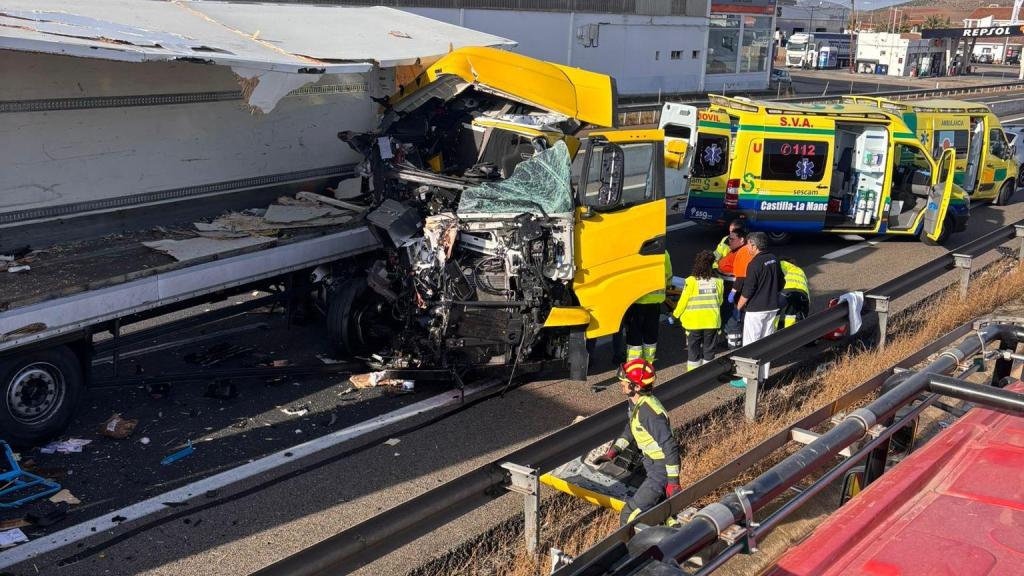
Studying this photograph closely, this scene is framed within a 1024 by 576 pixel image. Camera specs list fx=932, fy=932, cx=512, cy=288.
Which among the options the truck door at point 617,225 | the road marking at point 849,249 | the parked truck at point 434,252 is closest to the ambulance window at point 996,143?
the road marking at point 849,249

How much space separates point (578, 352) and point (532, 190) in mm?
1543

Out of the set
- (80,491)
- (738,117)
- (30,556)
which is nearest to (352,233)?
(80,491)

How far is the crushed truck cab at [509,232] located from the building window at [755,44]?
41.7 metres

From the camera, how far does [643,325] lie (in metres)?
9.21

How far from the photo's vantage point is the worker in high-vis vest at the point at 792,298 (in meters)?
9.47

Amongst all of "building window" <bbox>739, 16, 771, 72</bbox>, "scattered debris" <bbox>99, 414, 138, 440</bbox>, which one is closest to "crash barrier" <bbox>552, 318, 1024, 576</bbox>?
"scattered debris" <bbox>99, 414, 138, 440</bbox>

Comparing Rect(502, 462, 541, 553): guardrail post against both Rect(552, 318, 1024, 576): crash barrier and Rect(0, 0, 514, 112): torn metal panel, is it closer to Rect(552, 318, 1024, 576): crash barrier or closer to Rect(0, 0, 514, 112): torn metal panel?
Rect(552, 318, 1024, 576): crash barrier

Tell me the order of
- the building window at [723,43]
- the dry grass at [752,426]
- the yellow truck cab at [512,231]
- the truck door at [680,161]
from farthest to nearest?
the building window at [723,43] → the truck door at [680,161] → the yellow truck cab at [512,231] → the dry grass at [752,426]

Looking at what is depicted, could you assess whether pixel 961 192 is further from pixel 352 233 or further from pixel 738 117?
pixel 352 233

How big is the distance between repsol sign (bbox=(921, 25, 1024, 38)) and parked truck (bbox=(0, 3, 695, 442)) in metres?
61.9

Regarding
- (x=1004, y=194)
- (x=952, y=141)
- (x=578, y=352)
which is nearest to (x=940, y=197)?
(x=952, y=141)

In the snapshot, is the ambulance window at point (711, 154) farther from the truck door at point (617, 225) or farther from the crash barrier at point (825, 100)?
the truck door at point (617, 225)

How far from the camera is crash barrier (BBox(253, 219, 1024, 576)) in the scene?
4.14 m

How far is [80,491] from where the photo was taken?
21.9ft
